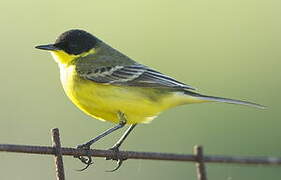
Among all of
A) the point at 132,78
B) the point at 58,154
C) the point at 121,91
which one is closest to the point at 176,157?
the point at 58,154

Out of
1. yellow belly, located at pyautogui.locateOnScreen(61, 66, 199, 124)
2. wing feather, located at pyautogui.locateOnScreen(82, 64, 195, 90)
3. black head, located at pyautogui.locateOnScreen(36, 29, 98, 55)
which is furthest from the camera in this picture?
black head, located at pyautogui.locateOnScreen(36, 29, 98, 55)

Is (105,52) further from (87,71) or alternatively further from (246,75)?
(246,75)

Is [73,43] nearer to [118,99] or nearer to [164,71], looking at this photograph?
[118,99]

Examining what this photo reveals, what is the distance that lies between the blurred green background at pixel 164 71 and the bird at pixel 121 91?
0.69 m

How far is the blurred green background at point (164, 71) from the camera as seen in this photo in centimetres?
805

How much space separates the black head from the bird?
0.31 ft

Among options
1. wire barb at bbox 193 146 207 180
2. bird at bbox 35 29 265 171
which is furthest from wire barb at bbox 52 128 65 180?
bird at bbox 35 29 265 171

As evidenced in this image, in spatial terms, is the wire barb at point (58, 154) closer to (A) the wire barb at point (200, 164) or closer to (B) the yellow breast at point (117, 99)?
(A) the wire barb at point (200, 164)

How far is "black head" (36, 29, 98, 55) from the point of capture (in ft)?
21.7

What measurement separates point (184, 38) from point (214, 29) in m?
0.37

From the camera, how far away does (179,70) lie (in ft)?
32.8

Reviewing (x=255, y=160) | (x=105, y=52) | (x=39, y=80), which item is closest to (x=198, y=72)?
(x=39, y=80)

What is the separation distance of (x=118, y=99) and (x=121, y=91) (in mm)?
117

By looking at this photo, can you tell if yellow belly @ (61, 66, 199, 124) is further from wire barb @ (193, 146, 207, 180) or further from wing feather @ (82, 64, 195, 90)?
wire barb @ (193, 146, 207, 180)
